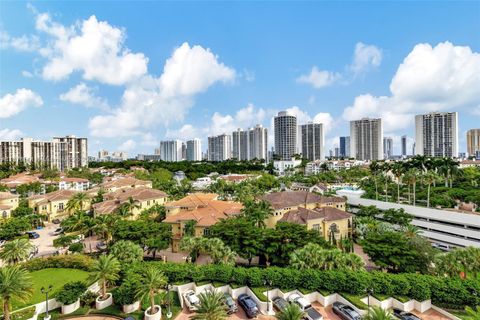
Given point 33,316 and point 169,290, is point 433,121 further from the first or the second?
point 33,316

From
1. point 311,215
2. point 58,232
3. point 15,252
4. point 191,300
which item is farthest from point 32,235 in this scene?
point 311,215

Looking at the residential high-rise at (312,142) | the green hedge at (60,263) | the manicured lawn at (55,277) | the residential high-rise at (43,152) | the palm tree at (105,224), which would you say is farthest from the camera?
the residential high-rise at (312,142)

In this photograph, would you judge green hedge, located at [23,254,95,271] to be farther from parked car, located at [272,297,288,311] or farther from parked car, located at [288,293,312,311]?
parked car, located at [288,293,312,311]

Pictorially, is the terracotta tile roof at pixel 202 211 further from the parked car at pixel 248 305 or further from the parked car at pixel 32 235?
the parked car at pixel 32 235

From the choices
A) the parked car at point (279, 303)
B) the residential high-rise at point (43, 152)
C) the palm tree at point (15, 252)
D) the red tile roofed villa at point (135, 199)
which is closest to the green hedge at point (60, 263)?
the palm tree at point (15, 252)

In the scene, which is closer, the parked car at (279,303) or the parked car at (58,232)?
the parked car at (279,303)
